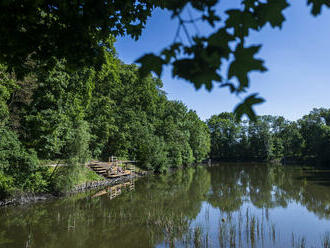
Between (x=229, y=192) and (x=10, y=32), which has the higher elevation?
(x=10, y=32)

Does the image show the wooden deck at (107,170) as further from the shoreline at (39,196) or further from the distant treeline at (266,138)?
the distant treeline at (266,138)

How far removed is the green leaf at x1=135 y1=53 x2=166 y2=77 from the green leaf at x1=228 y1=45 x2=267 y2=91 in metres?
0.45

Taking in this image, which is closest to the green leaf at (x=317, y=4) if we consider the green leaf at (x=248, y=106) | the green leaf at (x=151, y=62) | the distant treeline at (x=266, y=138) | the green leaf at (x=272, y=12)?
the green leaf at (x=272, y=12)

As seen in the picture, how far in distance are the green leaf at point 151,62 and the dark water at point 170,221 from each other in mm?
7561

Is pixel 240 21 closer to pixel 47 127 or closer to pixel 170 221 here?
pixel 170 221

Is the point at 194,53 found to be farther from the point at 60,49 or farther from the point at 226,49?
the point at 60,49

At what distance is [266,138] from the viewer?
67.8m

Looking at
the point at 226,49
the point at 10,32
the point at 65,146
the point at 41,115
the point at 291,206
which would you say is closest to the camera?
the point at 226,49

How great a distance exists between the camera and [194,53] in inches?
55.1

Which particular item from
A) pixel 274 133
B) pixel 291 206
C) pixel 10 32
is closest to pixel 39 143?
pixel 10 32

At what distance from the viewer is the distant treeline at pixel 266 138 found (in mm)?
58812

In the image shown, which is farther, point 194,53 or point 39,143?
point 39,143

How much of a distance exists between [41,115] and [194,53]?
1515cm

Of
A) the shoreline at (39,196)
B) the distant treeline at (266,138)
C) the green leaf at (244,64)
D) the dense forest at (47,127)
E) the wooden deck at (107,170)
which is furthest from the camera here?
the distant treeline at (266,138)
